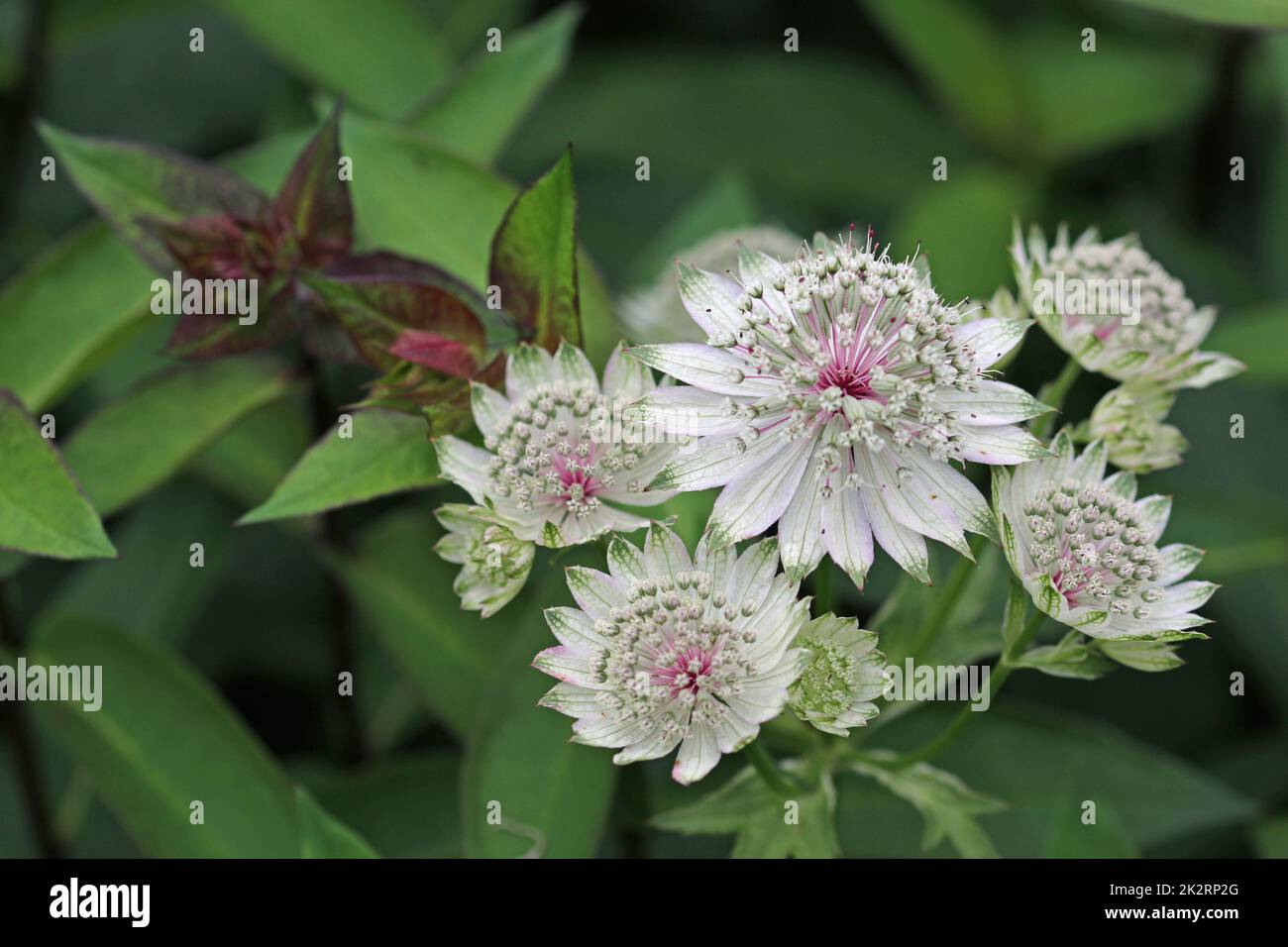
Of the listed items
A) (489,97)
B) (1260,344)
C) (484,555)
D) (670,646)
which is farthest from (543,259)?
(1260,344)

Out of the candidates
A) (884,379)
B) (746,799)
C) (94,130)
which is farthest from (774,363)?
(94,130)

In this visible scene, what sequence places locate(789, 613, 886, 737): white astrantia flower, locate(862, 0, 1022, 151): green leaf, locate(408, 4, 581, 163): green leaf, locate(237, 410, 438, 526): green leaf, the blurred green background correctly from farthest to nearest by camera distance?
locate(862, 0, 1022, 151): green leaf → locate(408, 4, 581, 163): green leaf → the blurred green background → locate(237, 410, 438, 526): green leaf → locate(789, 613, 886, 737): white astrantia flower

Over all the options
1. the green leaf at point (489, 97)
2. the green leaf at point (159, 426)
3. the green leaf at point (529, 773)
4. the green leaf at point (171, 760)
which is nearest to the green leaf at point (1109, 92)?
the green leaf at point (489, 97)

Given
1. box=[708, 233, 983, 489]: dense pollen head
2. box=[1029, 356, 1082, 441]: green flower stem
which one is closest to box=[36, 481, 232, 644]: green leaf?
box=[708, 233, 983, 489]: dense pollen head

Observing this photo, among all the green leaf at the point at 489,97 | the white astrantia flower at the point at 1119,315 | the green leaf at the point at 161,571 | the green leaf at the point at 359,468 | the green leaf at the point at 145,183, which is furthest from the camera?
the green leaf at the point at 161,571

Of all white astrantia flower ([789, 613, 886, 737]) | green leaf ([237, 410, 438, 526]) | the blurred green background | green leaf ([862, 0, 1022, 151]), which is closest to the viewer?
white astrantia flower ([789, 613, 886, 737])

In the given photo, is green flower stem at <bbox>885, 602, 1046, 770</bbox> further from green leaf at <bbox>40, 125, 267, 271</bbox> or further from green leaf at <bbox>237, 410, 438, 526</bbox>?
green leaf at <bbox>40, 125, 267, 271</bbox>

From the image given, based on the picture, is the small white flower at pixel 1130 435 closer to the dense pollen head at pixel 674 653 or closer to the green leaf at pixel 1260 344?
the dense pollen head at pixel 674 653
